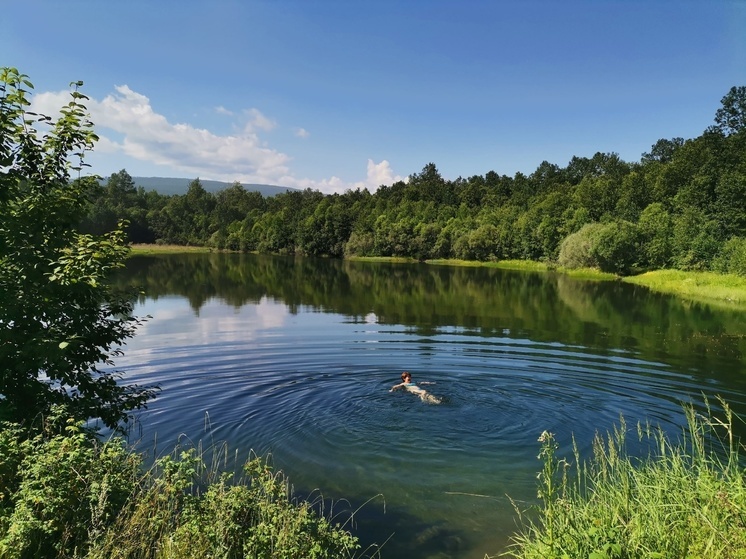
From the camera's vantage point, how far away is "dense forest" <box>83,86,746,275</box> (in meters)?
74.6

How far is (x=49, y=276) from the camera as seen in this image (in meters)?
8.01

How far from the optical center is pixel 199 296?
4325 centimetres

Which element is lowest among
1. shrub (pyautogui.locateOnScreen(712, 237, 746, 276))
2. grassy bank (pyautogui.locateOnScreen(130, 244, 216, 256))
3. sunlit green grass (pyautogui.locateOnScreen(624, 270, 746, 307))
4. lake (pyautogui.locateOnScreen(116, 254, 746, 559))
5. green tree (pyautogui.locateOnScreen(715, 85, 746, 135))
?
lake (pyautogui.locateOnScreen(116, 254, 746, 559))

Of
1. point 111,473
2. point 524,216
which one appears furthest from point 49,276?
point 524,216

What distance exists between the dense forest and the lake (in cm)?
3307

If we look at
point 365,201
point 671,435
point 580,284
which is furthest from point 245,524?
point 365,201

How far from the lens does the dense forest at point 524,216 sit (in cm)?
7456

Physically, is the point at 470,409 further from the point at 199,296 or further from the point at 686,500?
the point at 199,296

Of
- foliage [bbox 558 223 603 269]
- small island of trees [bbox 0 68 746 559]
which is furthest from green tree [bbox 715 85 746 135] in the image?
small island of trees [bbox 0 68 746 559]

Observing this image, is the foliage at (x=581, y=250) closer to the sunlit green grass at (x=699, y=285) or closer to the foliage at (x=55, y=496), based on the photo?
the sunlit green grass at (x=699, y=285)

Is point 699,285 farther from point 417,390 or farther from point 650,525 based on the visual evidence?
point 650,525

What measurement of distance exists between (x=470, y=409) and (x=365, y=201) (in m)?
150

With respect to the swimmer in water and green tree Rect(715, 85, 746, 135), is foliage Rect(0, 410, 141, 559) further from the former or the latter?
green tree Rect(715, 85, 746, 135)

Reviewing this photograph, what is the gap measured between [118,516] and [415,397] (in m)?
10.7
